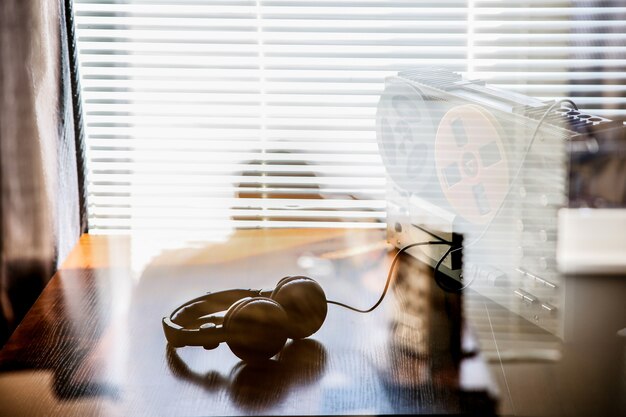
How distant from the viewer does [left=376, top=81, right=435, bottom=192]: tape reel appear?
124 centimetres

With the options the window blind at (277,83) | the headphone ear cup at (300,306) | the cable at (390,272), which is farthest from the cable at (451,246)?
the window blind at (277,83)

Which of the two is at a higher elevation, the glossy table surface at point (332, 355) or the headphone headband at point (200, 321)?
the headphone headband at point (200, 321)

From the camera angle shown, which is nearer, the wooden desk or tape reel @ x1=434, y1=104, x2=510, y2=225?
the wooden desk

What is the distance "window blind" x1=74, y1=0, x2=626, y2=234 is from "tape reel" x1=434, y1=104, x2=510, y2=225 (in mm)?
404

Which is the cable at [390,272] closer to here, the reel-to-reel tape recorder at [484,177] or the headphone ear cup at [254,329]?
the reel-to-reel tape recorder at [484,177]

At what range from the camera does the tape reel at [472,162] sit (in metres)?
1.07

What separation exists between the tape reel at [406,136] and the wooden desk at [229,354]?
0.16 metres

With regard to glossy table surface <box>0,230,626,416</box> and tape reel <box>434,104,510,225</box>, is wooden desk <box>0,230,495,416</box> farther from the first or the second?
tape reel <box>434,104,510,225</box>

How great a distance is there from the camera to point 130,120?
1.58 meters

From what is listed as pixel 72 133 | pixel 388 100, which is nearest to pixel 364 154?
pixel 388 100

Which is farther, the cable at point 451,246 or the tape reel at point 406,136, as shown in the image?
the tape reel at point 406,136

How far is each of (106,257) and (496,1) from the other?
3.16 feet

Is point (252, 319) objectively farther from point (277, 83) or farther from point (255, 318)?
point (277, 83)

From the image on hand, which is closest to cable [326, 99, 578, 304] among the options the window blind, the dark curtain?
the window blind
